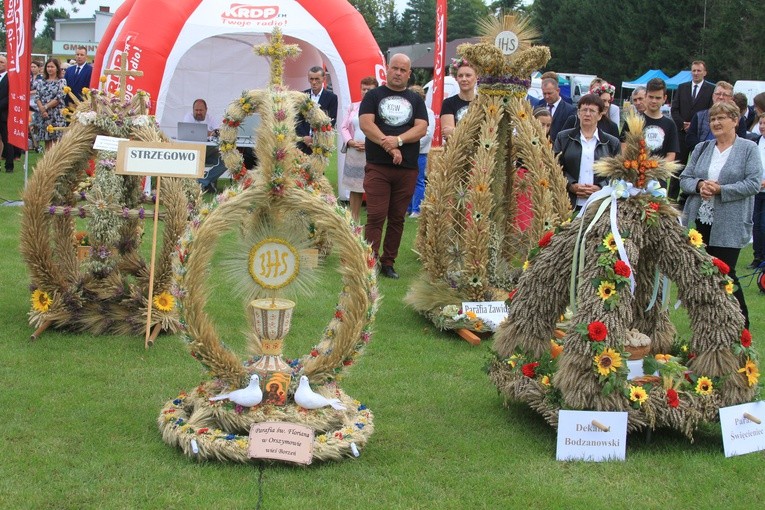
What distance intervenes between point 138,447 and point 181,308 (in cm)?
77

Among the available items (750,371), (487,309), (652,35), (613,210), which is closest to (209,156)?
(487,309)

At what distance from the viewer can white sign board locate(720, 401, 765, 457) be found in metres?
4.47

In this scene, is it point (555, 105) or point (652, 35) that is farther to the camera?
point (652, 35)

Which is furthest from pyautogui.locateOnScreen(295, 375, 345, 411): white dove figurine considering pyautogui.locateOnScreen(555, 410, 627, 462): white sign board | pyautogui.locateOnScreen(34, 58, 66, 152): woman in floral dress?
pyautogui.locateOnScreen(34, 58, 66, 152): woman in floral dress

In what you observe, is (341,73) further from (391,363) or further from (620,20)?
(620,20)

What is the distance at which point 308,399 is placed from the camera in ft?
14.1

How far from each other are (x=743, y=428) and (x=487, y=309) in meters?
2.46

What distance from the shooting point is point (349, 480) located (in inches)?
160

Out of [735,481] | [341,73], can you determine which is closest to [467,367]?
[735,481]

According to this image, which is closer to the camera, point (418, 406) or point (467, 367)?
point (418, 406)

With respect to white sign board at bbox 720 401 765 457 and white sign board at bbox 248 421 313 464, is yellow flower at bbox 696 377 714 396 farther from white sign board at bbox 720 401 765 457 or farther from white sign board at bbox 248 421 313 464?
white sign board at bbox 248 421 313 464

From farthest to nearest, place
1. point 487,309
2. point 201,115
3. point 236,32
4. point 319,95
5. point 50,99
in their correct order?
point 50,99 → point 201,115 → point 236,32 → point 319,95 → point 487,309

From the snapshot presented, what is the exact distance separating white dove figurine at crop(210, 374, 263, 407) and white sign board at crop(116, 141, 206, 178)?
76.8 inches

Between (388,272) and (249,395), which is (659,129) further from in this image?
(249,395)
